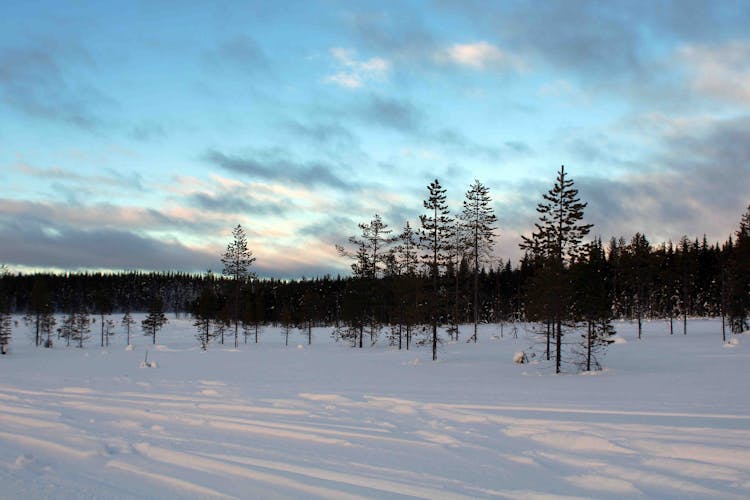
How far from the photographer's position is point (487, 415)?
10812 millimetres

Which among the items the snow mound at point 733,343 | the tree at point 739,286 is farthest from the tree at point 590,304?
→ the tree at point 739,286

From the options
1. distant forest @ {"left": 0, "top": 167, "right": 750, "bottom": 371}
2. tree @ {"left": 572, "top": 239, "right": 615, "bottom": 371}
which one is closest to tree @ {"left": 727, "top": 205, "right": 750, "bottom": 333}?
distant forest @ {"left": 0, "top": 167, "right": 750, "bottom": 371}

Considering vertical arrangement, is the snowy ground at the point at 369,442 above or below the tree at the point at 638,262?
below

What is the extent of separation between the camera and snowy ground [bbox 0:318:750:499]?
569 centimetres

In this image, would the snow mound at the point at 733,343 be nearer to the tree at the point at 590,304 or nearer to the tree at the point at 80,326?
the tree at the point at 590,304

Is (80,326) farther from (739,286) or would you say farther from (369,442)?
(739,286)

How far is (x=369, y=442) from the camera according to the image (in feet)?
26.4

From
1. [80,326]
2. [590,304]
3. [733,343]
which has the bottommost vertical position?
[80,326]

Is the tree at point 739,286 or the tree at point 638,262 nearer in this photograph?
the tree at point 739,286

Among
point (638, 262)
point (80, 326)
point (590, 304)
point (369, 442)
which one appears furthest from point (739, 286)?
point (80, 326)

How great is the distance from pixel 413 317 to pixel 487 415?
24186 mm

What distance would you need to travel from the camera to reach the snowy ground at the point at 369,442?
18.7ft

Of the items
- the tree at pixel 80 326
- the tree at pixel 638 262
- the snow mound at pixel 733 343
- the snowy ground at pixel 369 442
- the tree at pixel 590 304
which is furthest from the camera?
the tree at pixel 80 326

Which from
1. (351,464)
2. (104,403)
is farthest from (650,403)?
(104,403)
